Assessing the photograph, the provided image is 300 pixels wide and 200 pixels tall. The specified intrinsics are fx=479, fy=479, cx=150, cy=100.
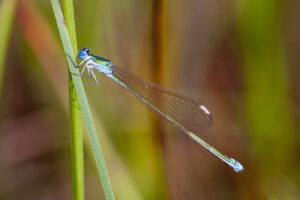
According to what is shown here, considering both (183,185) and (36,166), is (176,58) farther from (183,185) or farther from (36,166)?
(36,166)

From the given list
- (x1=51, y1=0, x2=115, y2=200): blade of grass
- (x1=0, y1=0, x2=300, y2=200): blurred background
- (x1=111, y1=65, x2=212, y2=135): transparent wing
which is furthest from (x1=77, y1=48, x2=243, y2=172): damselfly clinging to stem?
(x1=51, y1=0, x2=115, y2=200): blade of grass

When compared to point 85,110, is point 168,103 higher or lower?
lower

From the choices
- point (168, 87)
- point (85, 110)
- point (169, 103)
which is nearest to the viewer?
point (85, 110)

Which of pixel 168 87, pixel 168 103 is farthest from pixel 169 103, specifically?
pixel 168 87

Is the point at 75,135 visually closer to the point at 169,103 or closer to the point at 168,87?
the point at 169,103

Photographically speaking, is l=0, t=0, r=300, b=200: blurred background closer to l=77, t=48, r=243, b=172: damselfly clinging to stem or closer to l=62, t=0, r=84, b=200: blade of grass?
l=77, t=48, r=243, b=172: damselfly clinging to stem

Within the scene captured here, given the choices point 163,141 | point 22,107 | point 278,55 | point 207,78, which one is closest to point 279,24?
point 278,55

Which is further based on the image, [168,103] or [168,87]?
[168,87]
